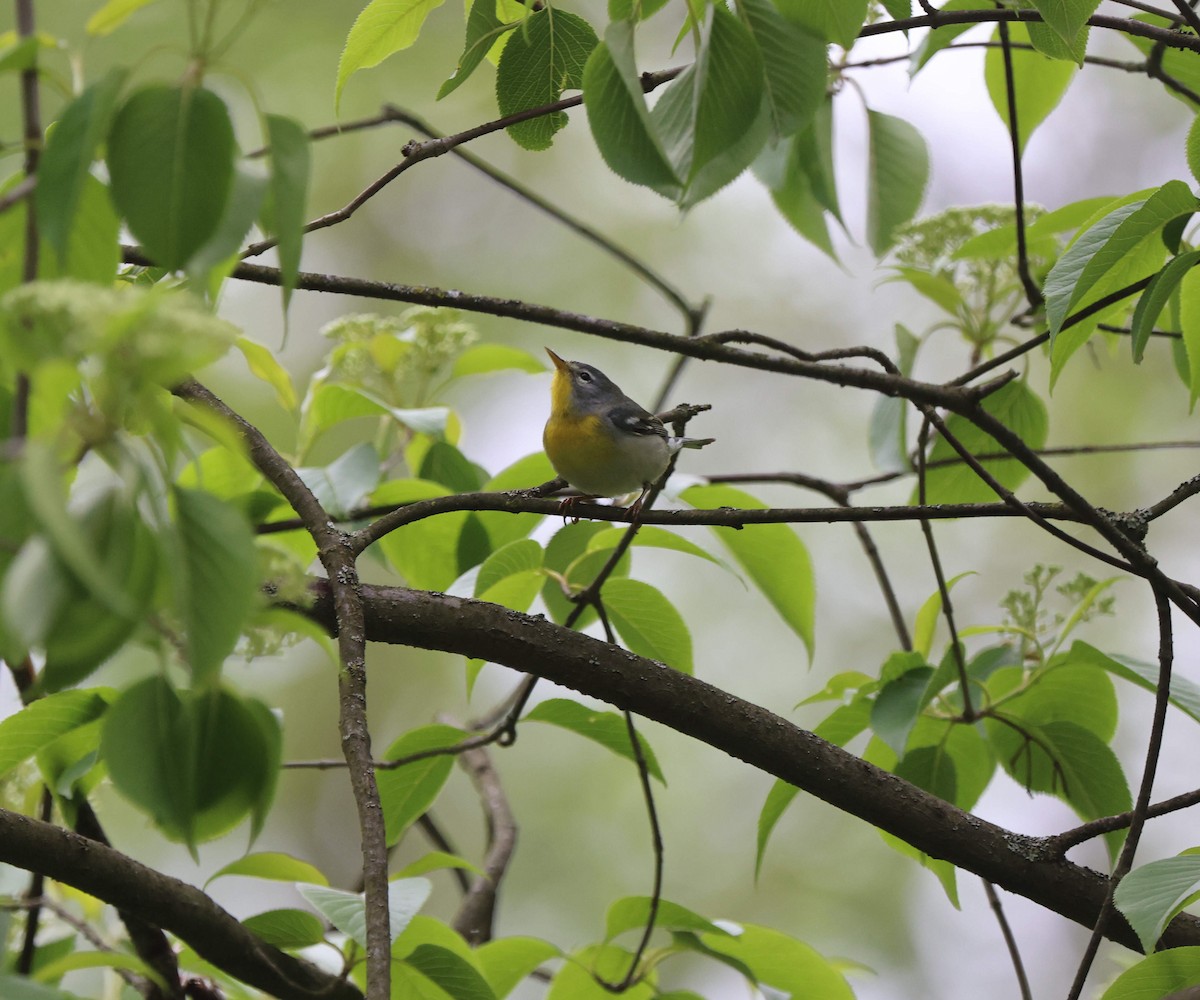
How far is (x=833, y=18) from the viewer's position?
1154mm

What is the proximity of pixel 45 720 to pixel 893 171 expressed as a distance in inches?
73.8

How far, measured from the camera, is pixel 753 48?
40.0 inches

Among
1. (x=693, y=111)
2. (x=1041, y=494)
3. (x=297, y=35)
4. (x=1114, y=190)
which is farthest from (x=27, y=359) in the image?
(x=1114, y=190)

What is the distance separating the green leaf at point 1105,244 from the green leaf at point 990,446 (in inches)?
32.5

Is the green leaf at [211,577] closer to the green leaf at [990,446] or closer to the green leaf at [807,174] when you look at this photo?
the green leaf at [807,174]

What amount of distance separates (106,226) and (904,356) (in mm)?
2002

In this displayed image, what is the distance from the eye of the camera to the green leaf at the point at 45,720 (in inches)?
54.5

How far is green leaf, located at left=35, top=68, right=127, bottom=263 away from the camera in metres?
0.71

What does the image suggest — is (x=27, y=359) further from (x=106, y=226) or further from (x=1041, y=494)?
(x=1041, y=494)

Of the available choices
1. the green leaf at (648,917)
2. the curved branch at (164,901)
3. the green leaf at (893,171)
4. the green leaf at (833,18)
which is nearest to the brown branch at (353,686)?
the curved branch at (164,901)

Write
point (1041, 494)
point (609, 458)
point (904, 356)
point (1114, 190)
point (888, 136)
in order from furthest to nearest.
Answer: point (1114, 190)
point (1041, 494)
point (609, 458)
point (904, 356)
point (888, 136)

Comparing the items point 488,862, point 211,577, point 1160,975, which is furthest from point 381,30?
point 488,862

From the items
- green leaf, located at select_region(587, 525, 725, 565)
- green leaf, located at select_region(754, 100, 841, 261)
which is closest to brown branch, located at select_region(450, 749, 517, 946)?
green leaf, located at select_region(587, 525, 725, 565)

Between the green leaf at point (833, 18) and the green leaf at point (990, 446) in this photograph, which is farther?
the green leaf at point (990, 446)
